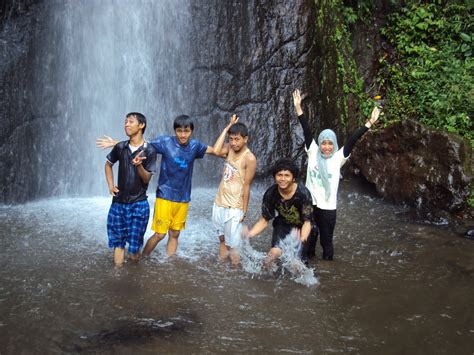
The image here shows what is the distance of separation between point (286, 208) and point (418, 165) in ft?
11.7

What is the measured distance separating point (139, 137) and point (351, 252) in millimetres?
2544

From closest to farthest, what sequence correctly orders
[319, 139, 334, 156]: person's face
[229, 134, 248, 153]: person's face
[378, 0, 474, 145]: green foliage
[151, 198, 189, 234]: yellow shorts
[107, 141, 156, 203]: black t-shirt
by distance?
[107, 141, 156, 203]: black t-shirt, [229, 134, 248, 153]: person's face, [151, 198, 189, 234]: yellow shorts, [319, 139, 334, 156]: person's face, [378, 0, 474, 145]: green foliage

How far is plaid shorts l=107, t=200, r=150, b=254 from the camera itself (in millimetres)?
5059

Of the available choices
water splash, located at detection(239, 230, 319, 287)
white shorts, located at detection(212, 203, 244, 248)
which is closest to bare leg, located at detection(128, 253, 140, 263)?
white shorts, located at detection(212, 203, 244, 248)

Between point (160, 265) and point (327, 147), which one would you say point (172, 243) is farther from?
point (327, 147)

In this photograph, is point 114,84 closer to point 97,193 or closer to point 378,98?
point 97,193

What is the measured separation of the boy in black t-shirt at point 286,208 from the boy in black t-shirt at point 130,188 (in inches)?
41.7

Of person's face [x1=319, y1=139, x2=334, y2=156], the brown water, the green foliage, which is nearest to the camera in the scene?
the brown water

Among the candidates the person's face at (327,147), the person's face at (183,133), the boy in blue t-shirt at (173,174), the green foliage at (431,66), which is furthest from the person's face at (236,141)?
the green foliage at (431,66)

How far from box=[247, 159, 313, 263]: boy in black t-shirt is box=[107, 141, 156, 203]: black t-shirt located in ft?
3.66

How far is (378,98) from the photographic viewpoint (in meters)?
10.0

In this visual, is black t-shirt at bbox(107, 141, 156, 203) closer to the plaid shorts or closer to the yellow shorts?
the plaid shorts

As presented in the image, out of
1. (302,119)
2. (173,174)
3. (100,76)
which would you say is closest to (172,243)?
(173,174)

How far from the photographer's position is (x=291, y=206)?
4973 millimetres
